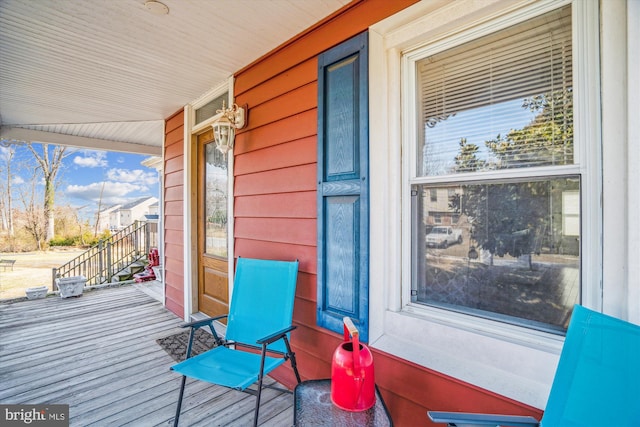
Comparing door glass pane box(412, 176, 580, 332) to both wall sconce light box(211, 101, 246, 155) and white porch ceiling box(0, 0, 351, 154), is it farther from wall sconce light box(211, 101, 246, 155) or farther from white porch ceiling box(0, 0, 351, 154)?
wall sconce light box(211, 101, 246, 155)

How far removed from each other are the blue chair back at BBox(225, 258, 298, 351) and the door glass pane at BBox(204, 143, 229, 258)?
1129 millimetres

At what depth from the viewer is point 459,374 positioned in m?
1.29

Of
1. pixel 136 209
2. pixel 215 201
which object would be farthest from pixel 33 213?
pixel 215 201

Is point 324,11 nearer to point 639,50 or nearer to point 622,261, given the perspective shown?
point 639,50

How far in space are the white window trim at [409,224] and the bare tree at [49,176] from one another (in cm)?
1250

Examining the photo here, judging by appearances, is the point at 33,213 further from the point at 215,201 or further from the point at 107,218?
the point at 215,201

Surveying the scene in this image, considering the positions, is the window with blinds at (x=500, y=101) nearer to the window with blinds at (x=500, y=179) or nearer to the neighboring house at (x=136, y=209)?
the window with blinds at (x=500, y=179)

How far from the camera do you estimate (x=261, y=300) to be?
83.1 inches

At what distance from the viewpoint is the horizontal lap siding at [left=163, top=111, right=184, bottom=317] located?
3.85 meters

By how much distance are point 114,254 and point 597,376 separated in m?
8.06

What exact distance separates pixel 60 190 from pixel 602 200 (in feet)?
45.6

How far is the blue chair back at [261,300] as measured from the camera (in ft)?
6.56

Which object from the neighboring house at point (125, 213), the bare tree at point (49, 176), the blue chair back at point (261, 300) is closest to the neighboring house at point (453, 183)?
the blue chair back at point (261, 300)

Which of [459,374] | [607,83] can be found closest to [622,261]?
[607,83]
